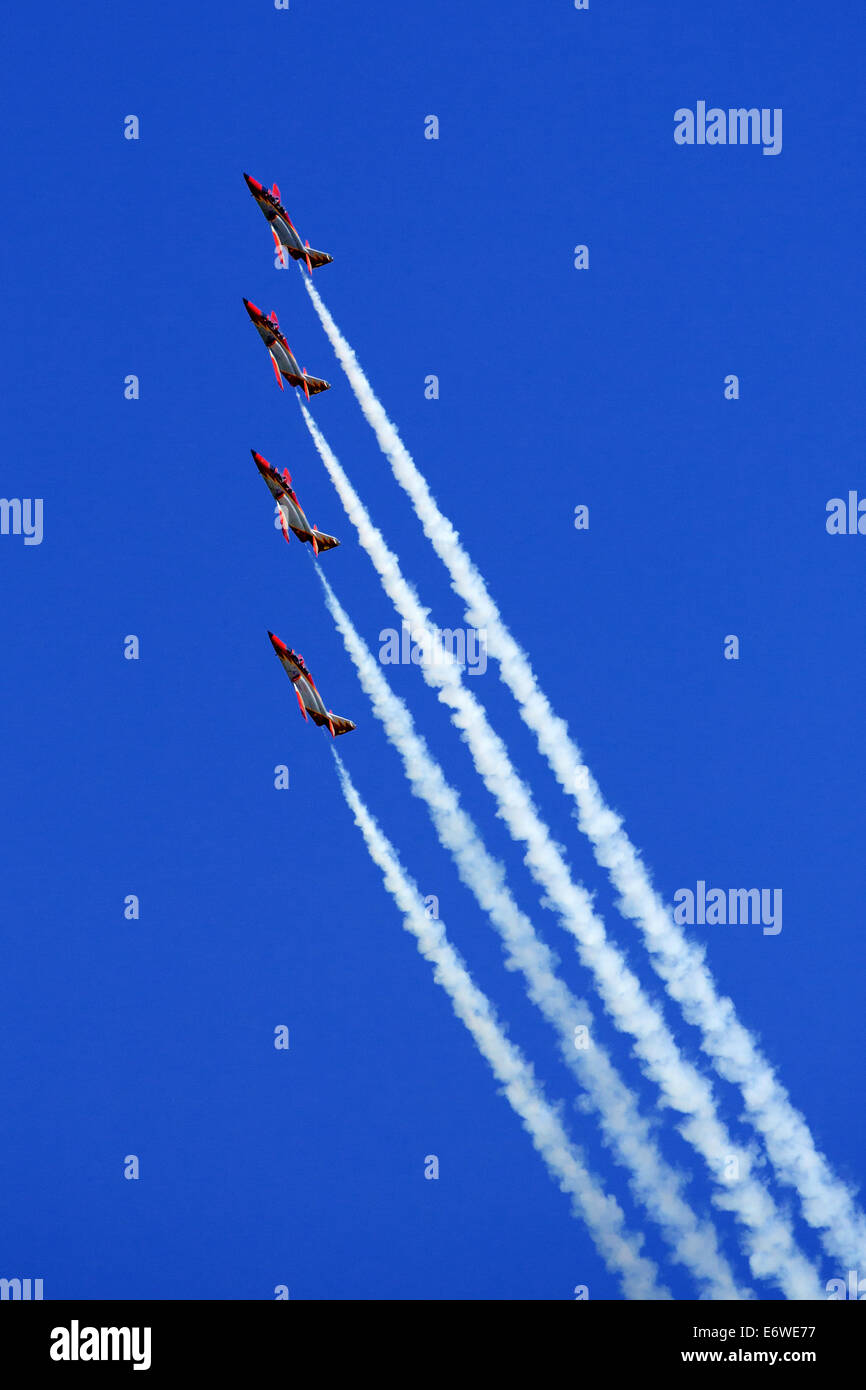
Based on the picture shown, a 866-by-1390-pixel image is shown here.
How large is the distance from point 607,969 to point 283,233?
14580 millimetres

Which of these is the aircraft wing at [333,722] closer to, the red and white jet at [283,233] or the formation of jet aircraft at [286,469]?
the formation of jet aircraft at [286,469]

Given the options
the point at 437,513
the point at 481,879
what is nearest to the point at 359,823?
the point at 481,879

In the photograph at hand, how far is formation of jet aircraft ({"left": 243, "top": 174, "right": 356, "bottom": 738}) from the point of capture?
45.2 metres

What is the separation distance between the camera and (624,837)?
45.6 m

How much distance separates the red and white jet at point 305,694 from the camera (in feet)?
148

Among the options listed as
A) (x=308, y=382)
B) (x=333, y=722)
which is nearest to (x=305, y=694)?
(x=333, y=722)

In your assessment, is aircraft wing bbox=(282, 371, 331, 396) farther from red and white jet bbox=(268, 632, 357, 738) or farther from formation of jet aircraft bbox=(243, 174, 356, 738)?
red and white jet bbox=(268, 632, 357, 738)

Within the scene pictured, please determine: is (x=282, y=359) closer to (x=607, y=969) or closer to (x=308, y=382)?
(x=308, y=382)

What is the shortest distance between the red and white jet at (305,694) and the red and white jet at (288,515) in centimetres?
190

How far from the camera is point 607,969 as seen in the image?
1757 inches

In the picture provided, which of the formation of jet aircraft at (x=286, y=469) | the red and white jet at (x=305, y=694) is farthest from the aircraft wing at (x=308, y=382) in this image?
the red and white jet at (x=305, y=694)

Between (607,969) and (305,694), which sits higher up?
(305,694)

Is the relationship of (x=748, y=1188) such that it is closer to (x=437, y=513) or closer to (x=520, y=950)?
(x=520, y=950)
